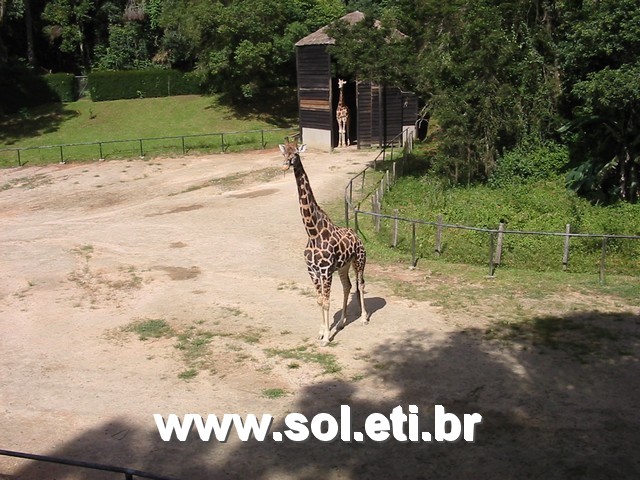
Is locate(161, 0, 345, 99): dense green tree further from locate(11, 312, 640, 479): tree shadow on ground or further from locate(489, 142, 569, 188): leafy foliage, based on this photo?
locate(11, 312, 640, 479): tree shadow on ground

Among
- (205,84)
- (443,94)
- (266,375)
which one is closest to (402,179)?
(443,94)

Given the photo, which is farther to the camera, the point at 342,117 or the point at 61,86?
the point at 61,86

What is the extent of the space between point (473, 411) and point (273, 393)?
340 cm

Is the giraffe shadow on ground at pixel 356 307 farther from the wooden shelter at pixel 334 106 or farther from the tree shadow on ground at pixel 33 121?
the tree shadow on ground at pixel 33 121

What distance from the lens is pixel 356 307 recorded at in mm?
16156

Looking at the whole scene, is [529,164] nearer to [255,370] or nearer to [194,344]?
[194,344]

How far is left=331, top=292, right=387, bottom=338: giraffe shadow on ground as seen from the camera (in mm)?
15445

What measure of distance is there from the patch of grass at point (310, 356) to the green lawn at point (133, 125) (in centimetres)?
2591

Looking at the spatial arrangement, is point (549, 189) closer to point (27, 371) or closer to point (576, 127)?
point (576, 127)

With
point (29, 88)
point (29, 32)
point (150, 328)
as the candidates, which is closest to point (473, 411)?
point (150, 328)

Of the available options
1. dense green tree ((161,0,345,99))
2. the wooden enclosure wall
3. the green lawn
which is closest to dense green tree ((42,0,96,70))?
the green lawn

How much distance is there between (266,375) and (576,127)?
1908 cm

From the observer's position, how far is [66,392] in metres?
12.5

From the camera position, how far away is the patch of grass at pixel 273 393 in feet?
39.1
